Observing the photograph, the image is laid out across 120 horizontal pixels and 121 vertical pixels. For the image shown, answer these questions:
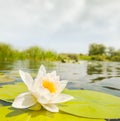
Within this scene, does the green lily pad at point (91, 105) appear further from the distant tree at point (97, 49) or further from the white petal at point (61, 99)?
the distant tree at point (97, 49)

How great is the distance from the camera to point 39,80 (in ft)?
3.37

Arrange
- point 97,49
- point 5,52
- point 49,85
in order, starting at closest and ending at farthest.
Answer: point 49,85, point 5,52, point 97,49

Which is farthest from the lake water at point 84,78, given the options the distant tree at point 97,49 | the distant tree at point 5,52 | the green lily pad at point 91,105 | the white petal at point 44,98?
the distant tree at point 97,49

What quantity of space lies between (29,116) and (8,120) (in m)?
0.09

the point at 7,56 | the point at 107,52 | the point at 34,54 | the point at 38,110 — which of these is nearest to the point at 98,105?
the point at 38,110

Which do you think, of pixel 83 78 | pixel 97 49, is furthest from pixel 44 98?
pixel 97 49

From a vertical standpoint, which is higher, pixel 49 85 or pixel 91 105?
pixel 49 85

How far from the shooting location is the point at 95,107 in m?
1.09

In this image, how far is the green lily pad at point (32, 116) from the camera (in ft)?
2.93

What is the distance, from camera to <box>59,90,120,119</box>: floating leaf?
1002 mm

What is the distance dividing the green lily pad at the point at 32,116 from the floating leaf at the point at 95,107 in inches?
1.9

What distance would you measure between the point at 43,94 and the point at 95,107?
0.32 m

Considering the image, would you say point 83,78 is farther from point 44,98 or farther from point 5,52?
point 5,52

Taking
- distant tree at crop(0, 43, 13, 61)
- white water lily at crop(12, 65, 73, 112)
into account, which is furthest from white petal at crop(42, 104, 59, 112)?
distant tree at crop(0, 43, 13, 61)
